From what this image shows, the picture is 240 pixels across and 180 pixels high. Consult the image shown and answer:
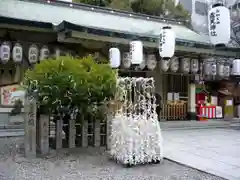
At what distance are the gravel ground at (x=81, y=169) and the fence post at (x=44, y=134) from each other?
0.25 meters

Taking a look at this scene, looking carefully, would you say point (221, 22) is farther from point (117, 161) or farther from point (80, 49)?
point (80, 49)

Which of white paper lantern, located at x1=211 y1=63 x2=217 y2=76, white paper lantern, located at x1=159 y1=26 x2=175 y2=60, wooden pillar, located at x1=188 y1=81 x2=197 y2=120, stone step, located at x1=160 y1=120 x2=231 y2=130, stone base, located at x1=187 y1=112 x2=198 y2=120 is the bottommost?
stone step, located at x1=160 y1=120 x2=231 y2=130

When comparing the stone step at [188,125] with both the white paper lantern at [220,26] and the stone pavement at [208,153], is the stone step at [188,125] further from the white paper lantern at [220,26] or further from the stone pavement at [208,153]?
the white paper lantern at [220,26]

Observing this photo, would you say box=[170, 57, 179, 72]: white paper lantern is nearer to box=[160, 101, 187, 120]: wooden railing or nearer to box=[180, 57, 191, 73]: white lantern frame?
box=[180, 57, 191, 73]: white lantern frame

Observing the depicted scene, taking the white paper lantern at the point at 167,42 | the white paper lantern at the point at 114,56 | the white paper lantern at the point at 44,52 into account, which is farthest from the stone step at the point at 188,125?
the white paper lantern at the point at 44,52

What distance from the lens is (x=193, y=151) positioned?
23.5ft

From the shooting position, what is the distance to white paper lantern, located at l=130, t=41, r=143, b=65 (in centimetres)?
1086

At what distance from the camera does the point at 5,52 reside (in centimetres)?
979

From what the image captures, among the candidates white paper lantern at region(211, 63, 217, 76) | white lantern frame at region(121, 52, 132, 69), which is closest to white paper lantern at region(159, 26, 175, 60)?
white lantern frame at region(121, 52, 132, 69)

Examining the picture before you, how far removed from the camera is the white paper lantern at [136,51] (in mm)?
10859

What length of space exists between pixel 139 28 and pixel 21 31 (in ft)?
17.8

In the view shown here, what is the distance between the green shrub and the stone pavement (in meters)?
2.19

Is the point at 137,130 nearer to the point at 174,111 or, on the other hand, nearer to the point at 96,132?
the point at 96,132

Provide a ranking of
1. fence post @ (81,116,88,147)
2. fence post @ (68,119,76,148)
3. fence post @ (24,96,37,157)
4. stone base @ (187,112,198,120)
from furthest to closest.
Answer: stone base @ (187,112,198,120) → fence post @ (81,116,88,147) → fence post @ (68,119,76,148) → fence post @ (24,96,37,157)
